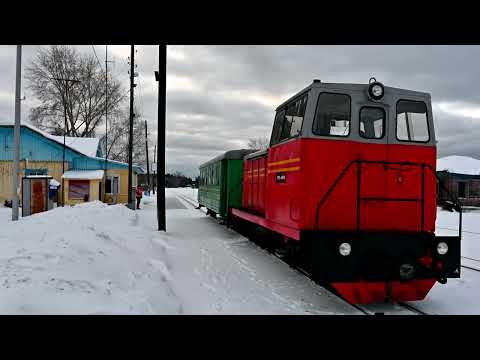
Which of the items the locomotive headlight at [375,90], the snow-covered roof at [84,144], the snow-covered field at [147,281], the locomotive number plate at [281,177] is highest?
the snow-covered roof at [84,144]

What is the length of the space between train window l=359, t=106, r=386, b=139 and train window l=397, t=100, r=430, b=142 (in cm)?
31

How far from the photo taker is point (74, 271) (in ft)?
18.6

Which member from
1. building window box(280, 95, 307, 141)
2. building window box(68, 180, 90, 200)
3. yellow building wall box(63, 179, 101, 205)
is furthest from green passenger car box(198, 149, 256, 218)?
building window box(68, 180, 90, 200)

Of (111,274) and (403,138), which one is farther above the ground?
(403,138)

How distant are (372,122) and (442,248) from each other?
237cm

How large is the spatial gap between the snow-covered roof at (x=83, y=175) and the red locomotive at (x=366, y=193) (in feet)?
76.1

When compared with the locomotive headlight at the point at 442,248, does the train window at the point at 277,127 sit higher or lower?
higher

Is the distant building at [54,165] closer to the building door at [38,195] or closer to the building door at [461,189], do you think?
the building door at [38,195]

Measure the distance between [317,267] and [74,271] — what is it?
3638 millimetres

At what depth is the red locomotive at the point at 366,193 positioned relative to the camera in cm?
581

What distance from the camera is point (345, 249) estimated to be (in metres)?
5.72

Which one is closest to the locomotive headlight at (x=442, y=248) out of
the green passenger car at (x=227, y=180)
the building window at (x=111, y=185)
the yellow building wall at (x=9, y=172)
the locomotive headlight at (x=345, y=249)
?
the locomotive headlight at (x=345, y=249)

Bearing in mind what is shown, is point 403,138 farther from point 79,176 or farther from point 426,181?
point 79,176
